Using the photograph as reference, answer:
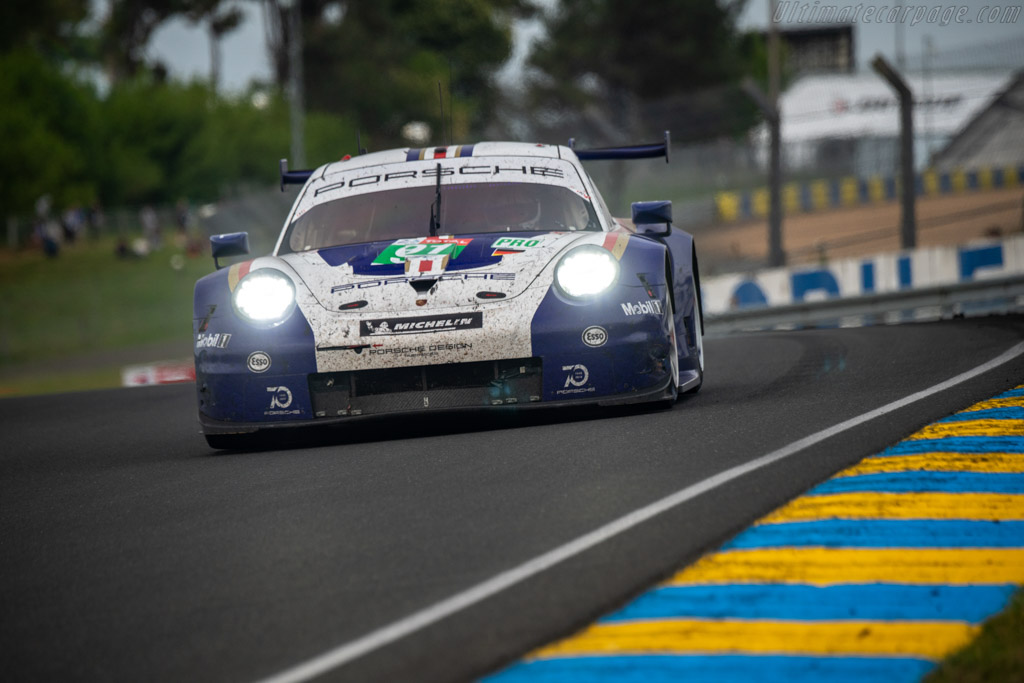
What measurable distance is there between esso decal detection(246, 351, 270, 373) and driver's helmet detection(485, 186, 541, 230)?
1474mm

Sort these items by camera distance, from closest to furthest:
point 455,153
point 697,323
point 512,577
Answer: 1. point 512,577
2. point 697,323
3. point 455,153

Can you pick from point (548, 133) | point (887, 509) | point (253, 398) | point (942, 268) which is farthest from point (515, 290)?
point (548, 133)

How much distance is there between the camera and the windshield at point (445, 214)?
692cm

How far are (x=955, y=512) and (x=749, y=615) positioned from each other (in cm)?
118

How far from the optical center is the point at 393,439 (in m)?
6.28

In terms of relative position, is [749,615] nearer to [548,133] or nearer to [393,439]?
[393,439]

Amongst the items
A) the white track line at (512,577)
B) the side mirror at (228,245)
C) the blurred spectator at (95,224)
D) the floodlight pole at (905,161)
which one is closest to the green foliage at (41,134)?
the blurred spectator at (95,224)

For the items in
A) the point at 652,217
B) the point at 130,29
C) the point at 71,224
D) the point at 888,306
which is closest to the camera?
the point at 652,217

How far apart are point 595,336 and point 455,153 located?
2.09m

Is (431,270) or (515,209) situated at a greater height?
(515,209)

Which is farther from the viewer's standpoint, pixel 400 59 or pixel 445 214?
pixel 400 59

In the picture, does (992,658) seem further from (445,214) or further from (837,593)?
(445,214)

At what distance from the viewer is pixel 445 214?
700 cm

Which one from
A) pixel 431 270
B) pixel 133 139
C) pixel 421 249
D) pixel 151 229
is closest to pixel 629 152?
pixel 421 249
